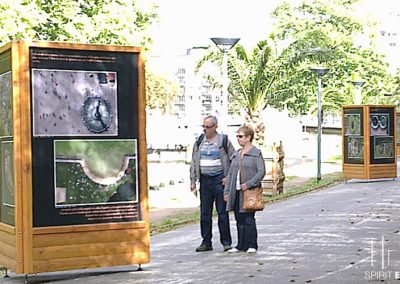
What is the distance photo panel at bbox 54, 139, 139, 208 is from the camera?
8.98 m

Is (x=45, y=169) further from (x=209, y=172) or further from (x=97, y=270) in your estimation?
(x=209, y=172)

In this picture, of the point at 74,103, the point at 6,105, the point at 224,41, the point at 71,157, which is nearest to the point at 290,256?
the point at 71,157

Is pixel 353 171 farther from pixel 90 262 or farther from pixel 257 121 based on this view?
pixel 90 262

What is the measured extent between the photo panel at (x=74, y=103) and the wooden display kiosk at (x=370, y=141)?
1429cm

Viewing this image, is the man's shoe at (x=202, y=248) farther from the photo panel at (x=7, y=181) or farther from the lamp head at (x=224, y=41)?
the lamp head at (x=224, y=41)

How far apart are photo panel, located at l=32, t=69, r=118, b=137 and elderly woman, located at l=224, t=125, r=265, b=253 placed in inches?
69.0

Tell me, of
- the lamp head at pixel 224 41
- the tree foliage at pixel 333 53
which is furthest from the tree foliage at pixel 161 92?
the lamp head at pixel 224 41

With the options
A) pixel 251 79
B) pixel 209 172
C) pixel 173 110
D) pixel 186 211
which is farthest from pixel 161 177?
pixel 173 110

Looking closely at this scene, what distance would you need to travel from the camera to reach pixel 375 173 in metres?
23.2

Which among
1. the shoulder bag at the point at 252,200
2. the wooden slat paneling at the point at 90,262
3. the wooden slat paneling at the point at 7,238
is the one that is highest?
the shoulder bag at the point at 252,200

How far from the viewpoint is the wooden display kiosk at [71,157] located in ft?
28.7

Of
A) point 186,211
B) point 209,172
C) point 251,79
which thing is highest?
point 251,79

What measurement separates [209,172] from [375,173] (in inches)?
528

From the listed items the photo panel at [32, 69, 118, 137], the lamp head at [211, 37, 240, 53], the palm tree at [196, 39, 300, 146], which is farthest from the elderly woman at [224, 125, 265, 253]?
the palm tree at [196, 39, 300, 146]
